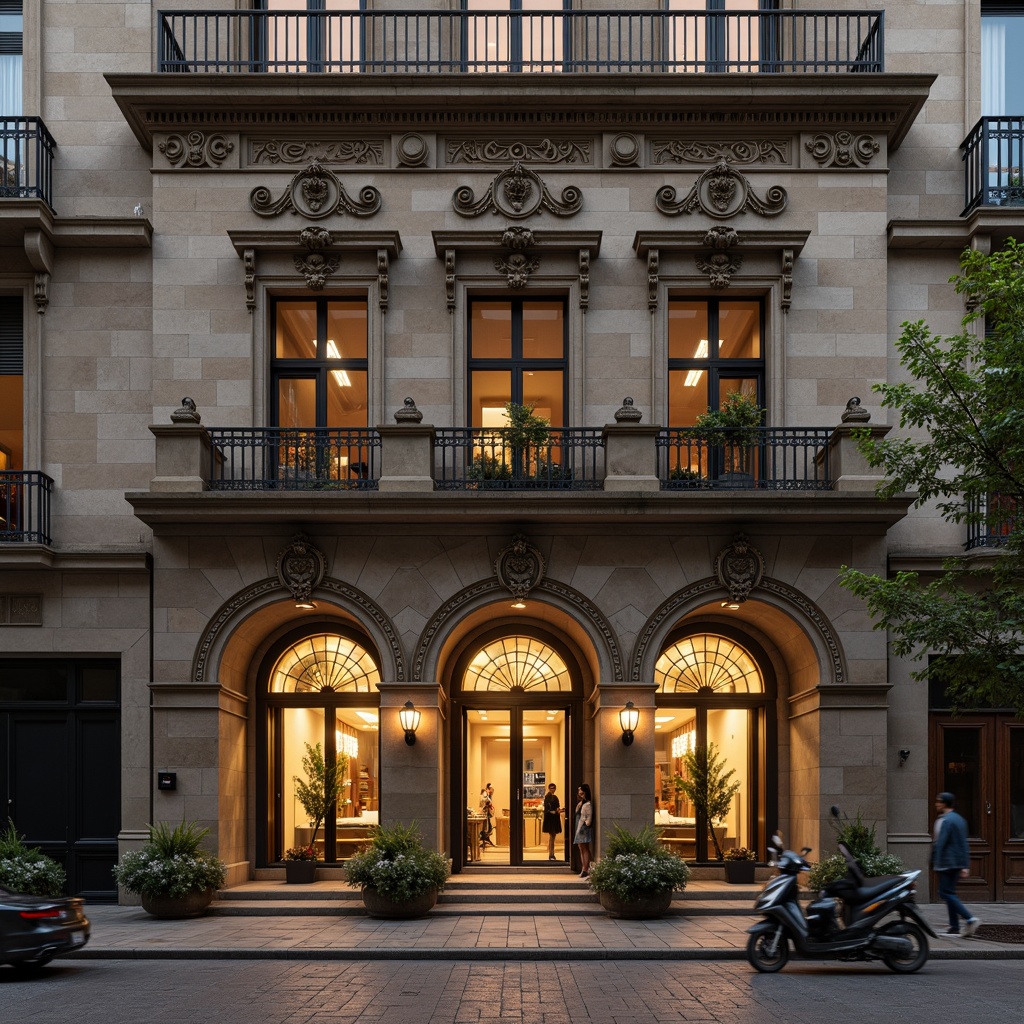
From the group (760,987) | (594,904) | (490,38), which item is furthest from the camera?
(490,38)

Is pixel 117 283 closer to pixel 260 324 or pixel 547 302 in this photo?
pixel 260 324

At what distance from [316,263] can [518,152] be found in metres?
4.08

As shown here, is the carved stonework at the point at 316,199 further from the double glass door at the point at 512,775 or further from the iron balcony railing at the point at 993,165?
the iron balcony railing at the point at 993,165

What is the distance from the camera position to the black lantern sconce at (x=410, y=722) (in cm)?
1869

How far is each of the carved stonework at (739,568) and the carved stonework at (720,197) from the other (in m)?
5.82

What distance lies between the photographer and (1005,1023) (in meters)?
10.3

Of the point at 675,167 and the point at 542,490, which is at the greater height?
the point at 675,167

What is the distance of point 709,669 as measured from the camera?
835 inches

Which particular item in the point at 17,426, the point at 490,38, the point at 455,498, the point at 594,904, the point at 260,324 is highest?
the point at 490,38

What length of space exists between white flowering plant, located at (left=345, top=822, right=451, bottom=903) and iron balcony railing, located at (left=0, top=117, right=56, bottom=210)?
40.2ft

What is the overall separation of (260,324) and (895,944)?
45.7 feet

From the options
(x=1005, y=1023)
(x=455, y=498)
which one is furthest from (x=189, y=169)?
(x=1005, y=1023)

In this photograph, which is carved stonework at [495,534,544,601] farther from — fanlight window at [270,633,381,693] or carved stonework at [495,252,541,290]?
carved stonework at [495,252,541,290]

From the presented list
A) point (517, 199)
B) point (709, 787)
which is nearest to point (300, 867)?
point (709, 787)
